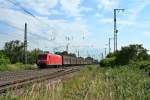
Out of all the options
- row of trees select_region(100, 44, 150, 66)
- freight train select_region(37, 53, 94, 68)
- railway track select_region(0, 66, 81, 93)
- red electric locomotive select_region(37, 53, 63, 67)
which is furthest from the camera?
freight train select_region(37, 53, 94, 68)

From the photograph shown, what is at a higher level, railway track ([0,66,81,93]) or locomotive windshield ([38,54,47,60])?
locomotive windshield ([38,54,47,60])

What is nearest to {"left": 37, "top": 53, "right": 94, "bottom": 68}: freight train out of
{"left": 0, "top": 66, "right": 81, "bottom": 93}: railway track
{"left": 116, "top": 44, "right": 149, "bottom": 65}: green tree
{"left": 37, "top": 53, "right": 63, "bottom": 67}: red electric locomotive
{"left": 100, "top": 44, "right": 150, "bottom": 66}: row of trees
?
{"left": 37, "top": 53, "right": 63, "bottom": 67}: red electric locomotive

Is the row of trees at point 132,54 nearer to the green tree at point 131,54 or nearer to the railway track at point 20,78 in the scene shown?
the green tree at point 131,54

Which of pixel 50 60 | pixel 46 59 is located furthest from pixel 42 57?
pixel 50 60

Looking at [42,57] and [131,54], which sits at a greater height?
[131,54]

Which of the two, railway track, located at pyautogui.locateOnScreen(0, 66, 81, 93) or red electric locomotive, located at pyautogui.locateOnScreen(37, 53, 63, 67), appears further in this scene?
red electric locomotive, located at pyautogui.locateOnScreen(37, 53, 63, 67)

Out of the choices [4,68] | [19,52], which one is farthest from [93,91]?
[19,52]

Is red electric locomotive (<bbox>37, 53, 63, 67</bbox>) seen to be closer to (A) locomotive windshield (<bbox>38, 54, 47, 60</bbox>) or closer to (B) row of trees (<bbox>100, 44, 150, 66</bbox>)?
(A) locomotive windshield (<bbox>38, 54, 47, 60</bbox>)

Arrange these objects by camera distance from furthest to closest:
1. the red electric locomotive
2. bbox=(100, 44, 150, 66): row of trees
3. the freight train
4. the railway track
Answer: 1. the freight train
2. the red electric locomotive
3. bbox=(100, 44, 150, 66): row of trees
4. the railway track

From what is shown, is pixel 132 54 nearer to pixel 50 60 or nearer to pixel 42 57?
pixel 50 60

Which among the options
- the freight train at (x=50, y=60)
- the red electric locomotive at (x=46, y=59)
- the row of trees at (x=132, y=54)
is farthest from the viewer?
the freight train at (x=50, y=60)

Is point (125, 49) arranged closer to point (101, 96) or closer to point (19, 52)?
point (101, 96)

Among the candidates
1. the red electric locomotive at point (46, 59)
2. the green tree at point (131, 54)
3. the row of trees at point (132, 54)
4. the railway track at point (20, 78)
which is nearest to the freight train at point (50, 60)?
the red electric locomotive at point (46, 59)

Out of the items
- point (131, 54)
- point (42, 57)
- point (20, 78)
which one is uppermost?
point (131, 54)
